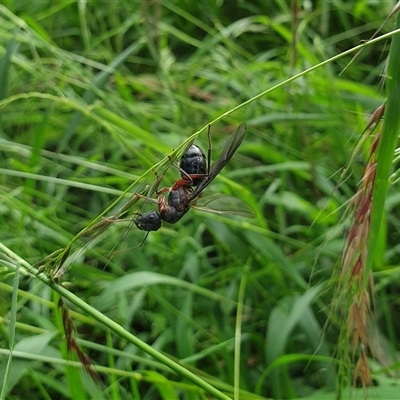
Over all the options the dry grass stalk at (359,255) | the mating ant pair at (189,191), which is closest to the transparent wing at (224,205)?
the mating ant pair at (189,191)

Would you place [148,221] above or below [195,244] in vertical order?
above

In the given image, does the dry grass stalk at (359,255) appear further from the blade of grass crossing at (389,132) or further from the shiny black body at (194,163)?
the shiny black body at (194,163)

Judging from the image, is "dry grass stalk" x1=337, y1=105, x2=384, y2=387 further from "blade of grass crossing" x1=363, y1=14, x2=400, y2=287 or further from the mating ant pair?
the mating ant pair

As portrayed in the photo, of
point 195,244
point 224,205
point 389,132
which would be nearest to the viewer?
point 389,132

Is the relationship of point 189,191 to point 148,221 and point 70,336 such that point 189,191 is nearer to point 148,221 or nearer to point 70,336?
point 148,221

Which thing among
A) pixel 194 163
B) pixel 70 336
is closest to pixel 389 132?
pixel 194 163

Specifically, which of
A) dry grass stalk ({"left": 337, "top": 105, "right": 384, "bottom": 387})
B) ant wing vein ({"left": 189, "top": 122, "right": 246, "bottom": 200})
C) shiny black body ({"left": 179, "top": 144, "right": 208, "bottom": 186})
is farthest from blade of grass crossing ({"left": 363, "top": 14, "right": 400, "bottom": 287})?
shiny black body ({"left": 179, "top": 144, "right": 208, "bottom": 186})

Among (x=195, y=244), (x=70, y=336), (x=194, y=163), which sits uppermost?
(x=194, y=163)

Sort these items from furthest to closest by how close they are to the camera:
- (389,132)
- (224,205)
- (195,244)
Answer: (195,244)
(224,205)
(389,132)
